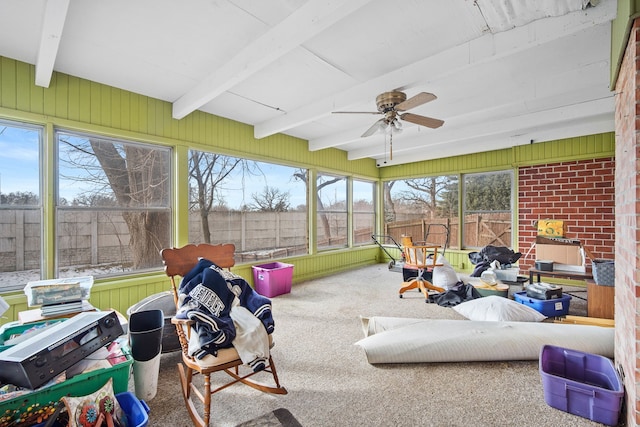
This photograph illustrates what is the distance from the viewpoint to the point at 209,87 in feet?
9.36

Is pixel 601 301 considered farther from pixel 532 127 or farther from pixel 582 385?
pixel 532 127

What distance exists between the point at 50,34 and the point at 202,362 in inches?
93.6

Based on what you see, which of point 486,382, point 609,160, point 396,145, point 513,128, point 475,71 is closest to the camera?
point 486,382

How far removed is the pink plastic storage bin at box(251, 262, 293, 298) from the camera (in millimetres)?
4180

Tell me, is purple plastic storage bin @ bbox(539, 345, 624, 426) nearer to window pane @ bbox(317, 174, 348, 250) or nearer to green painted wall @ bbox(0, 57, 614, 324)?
green painted wall @ bbox(0, 57, 614, 324)

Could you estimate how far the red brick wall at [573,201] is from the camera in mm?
4582

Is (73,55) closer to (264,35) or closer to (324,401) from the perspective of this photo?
(264,35)

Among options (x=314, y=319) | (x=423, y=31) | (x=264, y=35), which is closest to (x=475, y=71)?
(x=423, y=31)

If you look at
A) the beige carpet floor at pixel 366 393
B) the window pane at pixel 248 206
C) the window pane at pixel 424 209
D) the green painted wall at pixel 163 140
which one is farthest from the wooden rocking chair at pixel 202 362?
the window pane at pixel 424 209

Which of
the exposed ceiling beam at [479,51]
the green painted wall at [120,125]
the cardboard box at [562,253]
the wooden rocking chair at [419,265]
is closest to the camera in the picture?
the exposed ceiling beam at [479,51]

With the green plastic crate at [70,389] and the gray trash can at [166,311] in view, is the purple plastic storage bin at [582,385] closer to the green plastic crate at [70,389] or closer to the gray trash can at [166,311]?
the green plastic crate at [70,389]

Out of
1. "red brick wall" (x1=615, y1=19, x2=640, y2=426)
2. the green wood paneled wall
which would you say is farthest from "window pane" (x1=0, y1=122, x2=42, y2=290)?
the green wood paneled wall

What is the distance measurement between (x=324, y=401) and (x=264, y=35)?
2634mm

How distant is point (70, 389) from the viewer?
1.47 metres
